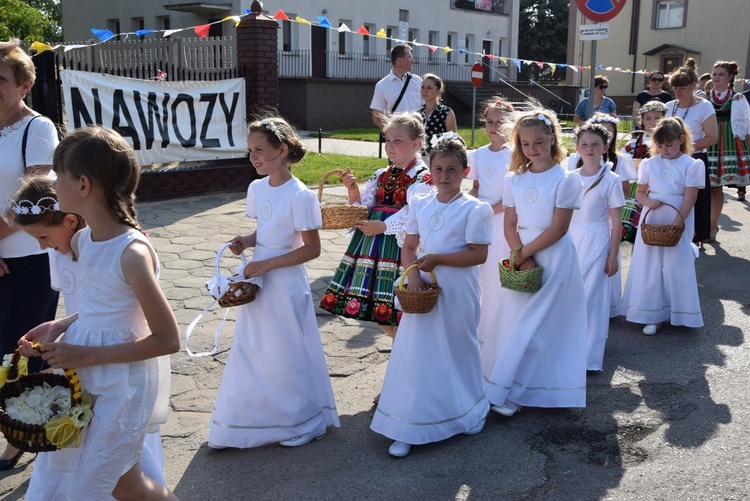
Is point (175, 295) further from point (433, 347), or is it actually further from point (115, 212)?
point (115, 212)

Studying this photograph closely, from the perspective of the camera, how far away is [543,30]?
58.1m

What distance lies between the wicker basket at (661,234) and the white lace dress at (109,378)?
448 cm

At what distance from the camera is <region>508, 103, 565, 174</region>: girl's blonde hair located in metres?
4.43

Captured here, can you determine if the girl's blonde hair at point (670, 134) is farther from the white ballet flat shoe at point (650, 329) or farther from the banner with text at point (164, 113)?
the banner with text at point (164, 113)

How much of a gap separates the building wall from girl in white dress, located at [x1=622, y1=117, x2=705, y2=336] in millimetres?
29491

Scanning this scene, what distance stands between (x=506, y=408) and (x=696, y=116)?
5075mm

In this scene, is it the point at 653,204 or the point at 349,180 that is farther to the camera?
the point at 653,204

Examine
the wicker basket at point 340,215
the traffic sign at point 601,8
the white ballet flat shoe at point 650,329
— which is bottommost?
the white ballet flat shoe at point 650,329

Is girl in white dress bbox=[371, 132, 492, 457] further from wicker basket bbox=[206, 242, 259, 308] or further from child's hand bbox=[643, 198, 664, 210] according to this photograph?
child's hand bbox=[643, 198, 664, 210]

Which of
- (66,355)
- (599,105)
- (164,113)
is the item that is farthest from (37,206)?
(599,105)

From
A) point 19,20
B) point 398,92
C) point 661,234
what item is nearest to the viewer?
point 661,234

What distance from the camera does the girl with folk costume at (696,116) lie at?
26.1ft

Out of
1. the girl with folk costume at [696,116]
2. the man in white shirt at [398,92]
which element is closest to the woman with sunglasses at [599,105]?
the girl with folk costume at [696,116]

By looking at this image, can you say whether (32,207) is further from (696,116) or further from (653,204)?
(696,116)
